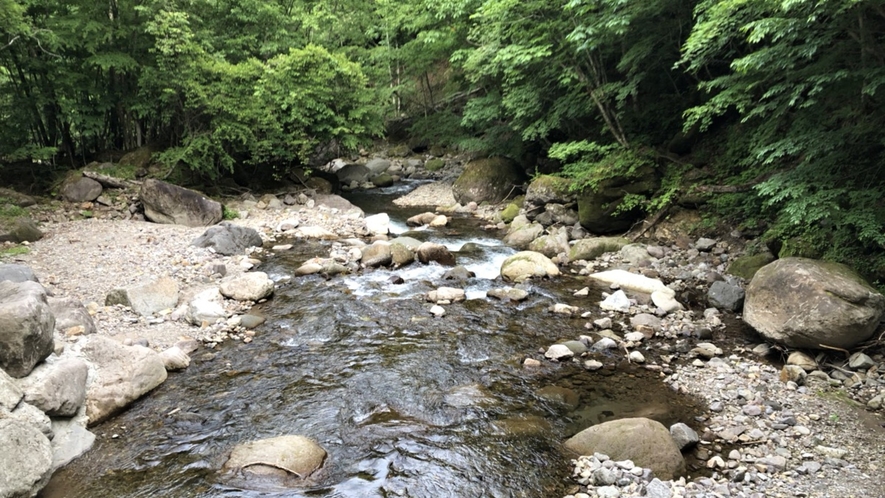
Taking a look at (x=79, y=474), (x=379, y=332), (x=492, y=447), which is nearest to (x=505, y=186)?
(x=379, y=332)

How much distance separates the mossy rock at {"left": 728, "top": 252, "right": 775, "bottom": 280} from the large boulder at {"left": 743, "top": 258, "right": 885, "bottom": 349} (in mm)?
2240

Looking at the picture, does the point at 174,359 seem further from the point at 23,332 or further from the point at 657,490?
the point at 657,490

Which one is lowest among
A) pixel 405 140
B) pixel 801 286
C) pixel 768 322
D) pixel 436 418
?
pixel 436 418

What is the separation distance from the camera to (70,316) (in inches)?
255

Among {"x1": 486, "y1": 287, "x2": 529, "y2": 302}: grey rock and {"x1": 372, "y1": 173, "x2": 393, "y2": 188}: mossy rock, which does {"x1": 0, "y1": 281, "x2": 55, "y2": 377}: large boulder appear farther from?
{"x1": 372, "y1": 173, "x2": 393, "y2": 188}: mossy rock

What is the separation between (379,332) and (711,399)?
4.63 meters

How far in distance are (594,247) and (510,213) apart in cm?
426

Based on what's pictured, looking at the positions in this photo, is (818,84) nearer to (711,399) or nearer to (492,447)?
(711,399)

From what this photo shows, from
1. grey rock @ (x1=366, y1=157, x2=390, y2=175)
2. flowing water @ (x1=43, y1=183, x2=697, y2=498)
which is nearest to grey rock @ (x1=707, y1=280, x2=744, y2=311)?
flowing water @ (x1=43, y1=183, x2=697, y2=498)

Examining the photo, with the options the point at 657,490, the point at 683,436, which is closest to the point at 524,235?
the point at 683,436

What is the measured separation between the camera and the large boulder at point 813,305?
5.63 meters

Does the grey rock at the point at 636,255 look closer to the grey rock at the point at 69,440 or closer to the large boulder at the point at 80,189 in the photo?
the grey rock at the point at 69,440

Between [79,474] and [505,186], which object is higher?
[505,186]

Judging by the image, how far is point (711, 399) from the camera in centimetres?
551
